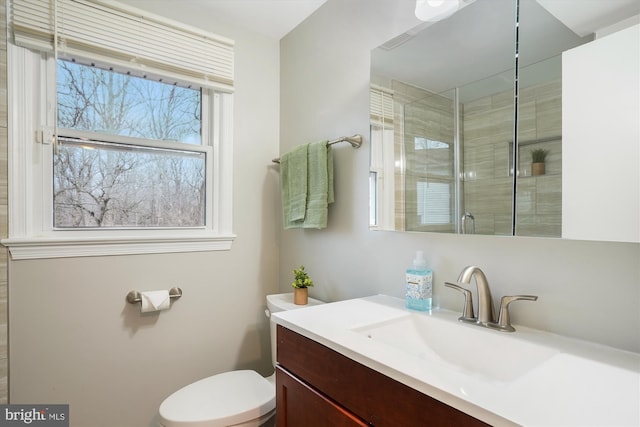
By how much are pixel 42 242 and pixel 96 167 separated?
16.2 inches

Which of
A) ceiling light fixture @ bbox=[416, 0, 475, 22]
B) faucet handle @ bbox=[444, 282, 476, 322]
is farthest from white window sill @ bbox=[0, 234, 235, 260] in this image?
ceiling light fixture @ bbox=[416, 0, 475, 22]

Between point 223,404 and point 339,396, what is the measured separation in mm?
712

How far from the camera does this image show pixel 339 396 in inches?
35.1

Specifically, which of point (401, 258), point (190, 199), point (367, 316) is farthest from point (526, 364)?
point (190, 199)

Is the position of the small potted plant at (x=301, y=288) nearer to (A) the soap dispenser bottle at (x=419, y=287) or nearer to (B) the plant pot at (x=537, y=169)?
(A) the soap dispenser bottle at (x=419, y=287)

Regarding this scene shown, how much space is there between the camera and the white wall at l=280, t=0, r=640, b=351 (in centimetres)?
85

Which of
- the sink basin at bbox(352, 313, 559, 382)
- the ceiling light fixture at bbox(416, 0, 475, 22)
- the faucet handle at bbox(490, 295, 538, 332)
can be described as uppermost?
the ceiling light fixture at bbox(416, 0, 475, 22)

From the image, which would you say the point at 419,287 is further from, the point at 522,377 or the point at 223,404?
the point at 223,404

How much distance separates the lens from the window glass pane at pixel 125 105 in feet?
5.35

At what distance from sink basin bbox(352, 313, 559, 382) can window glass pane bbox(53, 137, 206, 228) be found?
1289 mm

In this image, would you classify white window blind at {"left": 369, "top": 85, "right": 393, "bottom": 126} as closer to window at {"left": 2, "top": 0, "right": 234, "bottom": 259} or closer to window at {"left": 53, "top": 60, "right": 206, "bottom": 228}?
window at {"left": 2, "top": 0, "right": 234, "bottom": 259}

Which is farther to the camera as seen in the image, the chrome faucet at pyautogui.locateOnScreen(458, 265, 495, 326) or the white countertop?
the chrome faucet at pyautogui.locateOnScreen(458, 265, 495, 326)

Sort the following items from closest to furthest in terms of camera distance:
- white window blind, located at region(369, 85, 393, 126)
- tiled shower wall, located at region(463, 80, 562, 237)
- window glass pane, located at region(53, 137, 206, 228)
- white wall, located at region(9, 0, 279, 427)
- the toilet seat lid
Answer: tiled shower wall, located at region(463, 80, 562, 237) < the toilet seat lid < white window blind, located at region(369, 85, 393, 126) < white wall, located at region(9, 0, 279, 427) < window glass pane, located at region(53, 137, 206, 228)

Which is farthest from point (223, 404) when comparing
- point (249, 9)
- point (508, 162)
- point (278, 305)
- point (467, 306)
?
point (249, 9)
